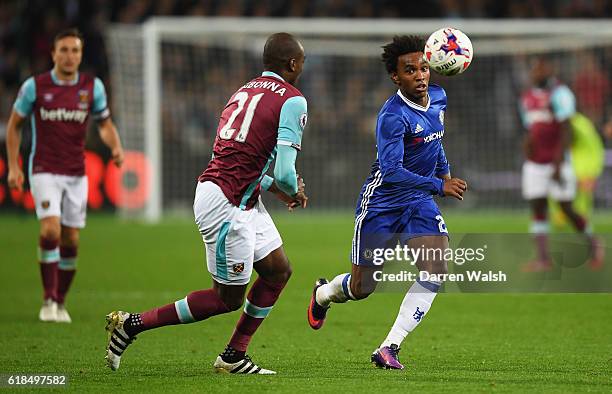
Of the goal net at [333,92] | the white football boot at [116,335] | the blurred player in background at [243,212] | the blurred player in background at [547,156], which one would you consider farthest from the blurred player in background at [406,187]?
the goal net at [333,92]

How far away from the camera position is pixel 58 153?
9.71 meters

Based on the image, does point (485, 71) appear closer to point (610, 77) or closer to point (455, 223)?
point (610, 77)

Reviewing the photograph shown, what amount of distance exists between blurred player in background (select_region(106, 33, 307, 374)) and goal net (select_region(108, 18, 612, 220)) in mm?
13590

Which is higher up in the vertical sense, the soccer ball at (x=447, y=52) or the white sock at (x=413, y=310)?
the soccer ball at (x=447, y=52)

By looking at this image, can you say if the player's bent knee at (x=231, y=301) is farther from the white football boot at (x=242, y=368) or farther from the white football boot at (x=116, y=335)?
the white football boot at (x=116, y=335)

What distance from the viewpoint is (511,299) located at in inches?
448

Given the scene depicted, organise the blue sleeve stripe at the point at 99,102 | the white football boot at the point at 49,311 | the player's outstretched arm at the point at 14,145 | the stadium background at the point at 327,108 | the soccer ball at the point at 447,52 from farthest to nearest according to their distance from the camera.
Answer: the stadium background at the point at 327,108, the blue sleeve stripe at the point at 99,102, the white football boot at the point at 49,311, the player's outstretched arm at the point at 14,145, the soccer ball at the point at 447,52

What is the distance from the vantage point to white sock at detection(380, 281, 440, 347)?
22.9 feet

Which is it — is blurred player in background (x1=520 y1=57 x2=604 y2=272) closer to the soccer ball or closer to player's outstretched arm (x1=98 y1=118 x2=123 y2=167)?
player's outstretched arm (x1=98 y1=118 x2=123 y2=167)

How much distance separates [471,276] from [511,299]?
3.50 meters

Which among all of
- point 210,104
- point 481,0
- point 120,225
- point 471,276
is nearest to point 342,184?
point 210,104

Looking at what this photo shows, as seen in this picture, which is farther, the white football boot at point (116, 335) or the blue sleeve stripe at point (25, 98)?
the blue sleeve stripe at point (25, 98)

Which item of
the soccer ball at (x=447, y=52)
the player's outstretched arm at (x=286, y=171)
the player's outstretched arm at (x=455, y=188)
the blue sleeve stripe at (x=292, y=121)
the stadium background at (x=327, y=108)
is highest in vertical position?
the soccer ball at (x=447, y=52)

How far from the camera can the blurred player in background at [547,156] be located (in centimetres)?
1341
